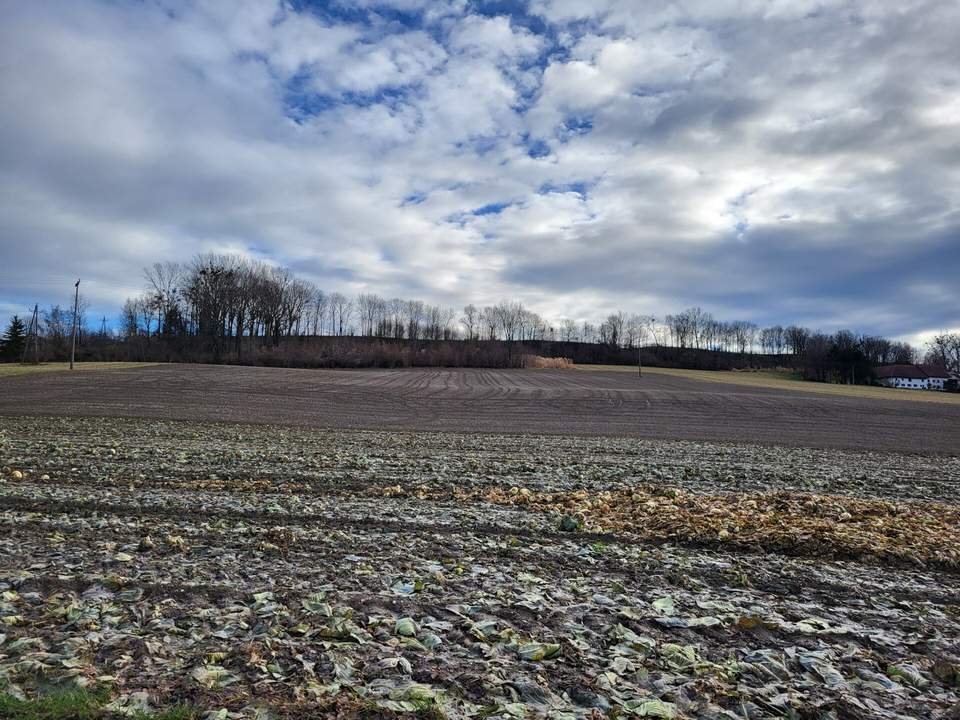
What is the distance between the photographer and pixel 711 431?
89.0 feet

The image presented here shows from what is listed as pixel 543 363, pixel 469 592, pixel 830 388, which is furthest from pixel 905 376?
pixel 469 592

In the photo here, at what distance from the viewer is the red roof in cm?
12925

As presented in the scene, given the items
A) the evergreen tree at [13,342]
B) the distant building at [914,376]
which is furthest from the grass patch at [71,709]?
the distant building at [914,376]

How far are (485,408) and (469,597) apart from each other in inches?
1171

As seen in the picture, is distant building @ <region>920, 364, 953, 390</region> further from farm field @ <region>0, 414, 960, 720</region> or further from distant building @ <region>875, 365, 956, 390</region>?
farm field @ <region>0, 414, 960, 720</region>

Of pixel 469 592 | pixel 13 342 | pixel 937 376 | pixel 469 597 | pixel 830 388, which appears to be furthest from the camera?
pixel 937 376

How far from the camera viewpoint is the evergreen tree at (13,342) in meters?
84.9

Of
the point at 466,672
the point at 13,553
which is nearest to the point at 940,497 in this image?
the point at 466,672

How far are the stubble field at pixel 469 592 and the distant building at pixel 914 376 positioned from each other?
14209cm

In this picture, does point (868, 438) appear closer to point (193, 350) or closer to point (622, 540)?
point (622, 540)

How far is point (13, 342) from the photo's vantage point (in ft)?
279

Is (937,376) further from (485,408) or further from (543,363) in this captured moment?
(485,408)

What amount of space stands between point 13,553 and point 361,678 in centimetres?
518

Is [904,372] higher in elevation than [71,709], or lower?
higher
